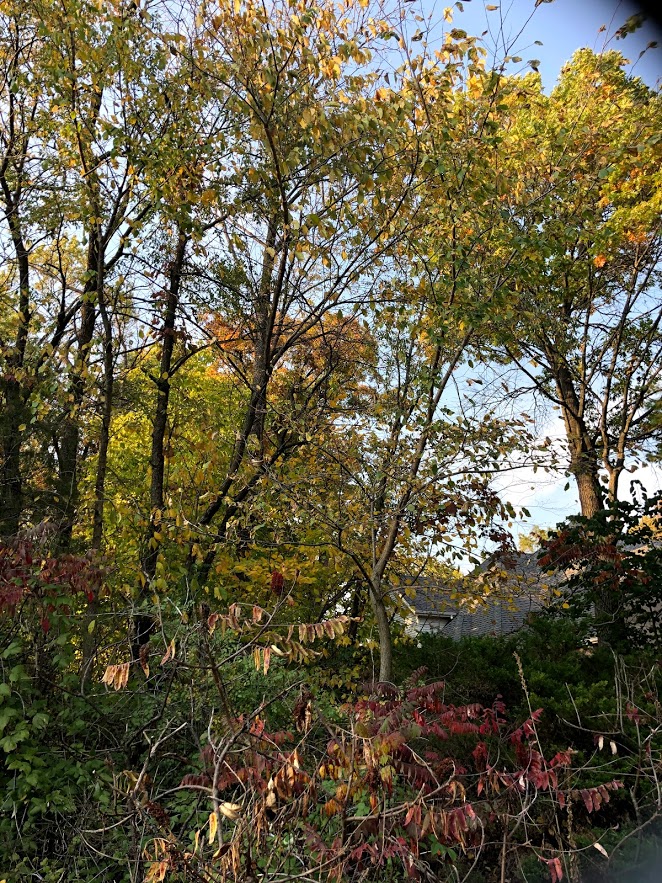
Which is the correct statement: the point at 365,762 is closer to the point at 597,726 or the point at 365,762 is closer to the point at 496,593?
the point at 597,726

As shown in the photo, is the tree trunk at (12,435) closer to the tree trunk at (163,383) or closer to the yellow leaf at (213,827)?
the tree trunk at (163,383)

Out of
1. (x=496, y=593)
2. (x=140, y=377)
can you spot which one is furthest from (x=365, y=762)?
(x=140, y=377)

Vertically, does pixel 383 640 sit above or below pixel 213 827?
above

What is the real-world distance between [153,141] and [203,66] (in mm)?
958

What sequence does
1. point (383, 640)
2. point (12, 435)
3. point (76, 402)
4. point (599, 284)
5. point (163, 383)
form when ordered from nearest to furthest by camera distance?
1. point (383, 640)
2. point (76, 402)
3. point (163, 383)
4. point (12, 435)
5. point (599, 284)

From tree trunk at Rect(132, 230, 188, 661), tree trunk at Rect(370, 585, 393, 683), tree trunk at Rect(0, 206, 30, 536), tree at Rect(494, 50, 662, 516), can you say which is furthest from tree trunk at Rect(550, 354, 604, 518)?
tree trunk at Rect(0, 206, 30, 536)

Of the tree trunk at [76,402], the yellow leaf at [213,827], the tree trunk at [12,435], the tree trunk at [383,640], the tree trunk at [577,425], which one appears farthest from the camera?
the tree trunk at [577,425]

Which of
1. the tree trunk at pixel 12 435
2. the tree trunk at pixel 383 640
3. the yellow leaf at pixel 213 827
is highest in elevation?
the tree trunk at pixel 12 435

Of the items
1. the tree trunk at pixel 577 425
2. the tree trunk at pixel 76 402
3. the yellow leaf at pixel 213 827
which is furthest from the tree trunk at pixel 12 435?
the tree trunk at pixel 577 425

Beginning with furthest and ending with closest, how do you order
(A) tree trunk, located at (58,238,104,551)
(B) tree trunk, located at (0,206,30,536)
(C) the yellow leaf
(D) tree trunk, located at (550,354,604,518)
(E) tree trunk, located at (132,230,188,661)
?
(D) tree trunk, located at (550,354,604,518) < (B) tree trunk, located at (0,206,30,536) < (E) tree trunk, located at (132,230,188,661) < (A) tree trunk, located at (58,238,104,551) < (C) the yellow leaf

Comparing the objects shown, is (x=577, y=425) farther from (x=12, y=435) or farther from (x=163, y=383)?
(x=12, y=435)

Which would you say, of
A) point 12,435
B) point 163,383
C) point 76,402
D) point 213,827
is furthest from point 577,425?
point 213,827

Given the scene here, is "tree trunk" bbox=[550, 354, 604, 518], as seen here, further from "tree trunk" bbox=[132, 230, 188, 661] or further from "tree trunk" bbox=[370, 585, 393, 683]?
"tree trunk" bbox=[132, 230, 188, 661]

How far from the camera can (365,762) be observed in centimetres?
307
